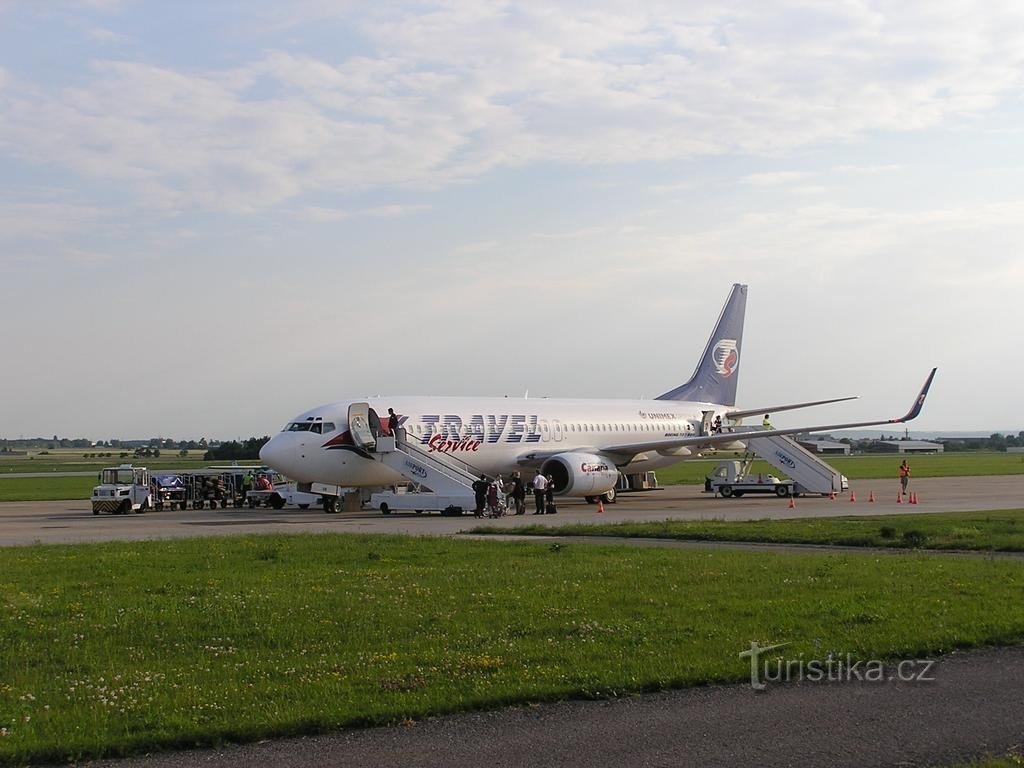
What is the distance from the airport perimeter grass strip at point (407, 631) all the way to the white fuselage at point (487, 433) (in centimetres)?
1958

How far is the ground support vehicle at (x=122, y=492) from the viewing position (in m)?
43.8

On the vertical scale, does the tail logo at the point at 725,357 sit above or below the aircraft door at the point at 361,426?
above

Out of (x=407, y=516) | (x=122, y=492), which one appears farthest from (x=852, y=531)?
(x=122, y=492)

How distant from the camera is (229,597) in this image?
15.2 metres

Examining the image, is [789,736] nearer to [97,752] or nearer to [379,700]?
[379,700]

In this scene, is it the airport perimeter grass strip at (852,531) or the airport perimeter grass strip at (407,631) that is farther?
the airport perimeter grass strip at (852,531)

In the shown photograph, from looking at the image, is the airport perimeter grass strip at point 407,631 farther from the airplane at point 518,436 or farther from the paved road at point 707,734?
the airplane at point 518,436

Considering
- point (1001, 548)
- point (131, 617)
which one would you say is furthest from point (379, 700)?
point (1001, 548)

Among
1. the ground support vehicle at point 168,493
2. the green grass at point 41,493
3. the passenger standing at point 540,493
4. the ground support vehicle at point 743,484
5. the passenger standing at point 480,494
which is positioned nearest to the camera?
the passenger standing at point 480,494

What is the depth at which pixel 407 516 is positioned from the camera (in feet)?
127

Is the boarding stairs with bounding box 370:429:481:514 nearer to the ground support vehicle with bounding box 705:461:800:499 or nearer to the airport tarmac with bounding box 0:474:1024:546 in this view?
the airport tarmac with bounding box 0:474:1024:546

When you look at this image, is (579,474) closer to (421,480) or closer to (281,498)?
(421,480)

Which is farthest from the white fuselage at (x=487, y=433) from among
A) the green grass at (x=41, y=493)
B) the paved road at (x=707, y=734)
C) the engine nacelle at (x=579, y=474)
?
the paved road at (x=707, y=734)

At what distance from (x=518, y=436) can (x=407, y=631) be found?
106 ft
